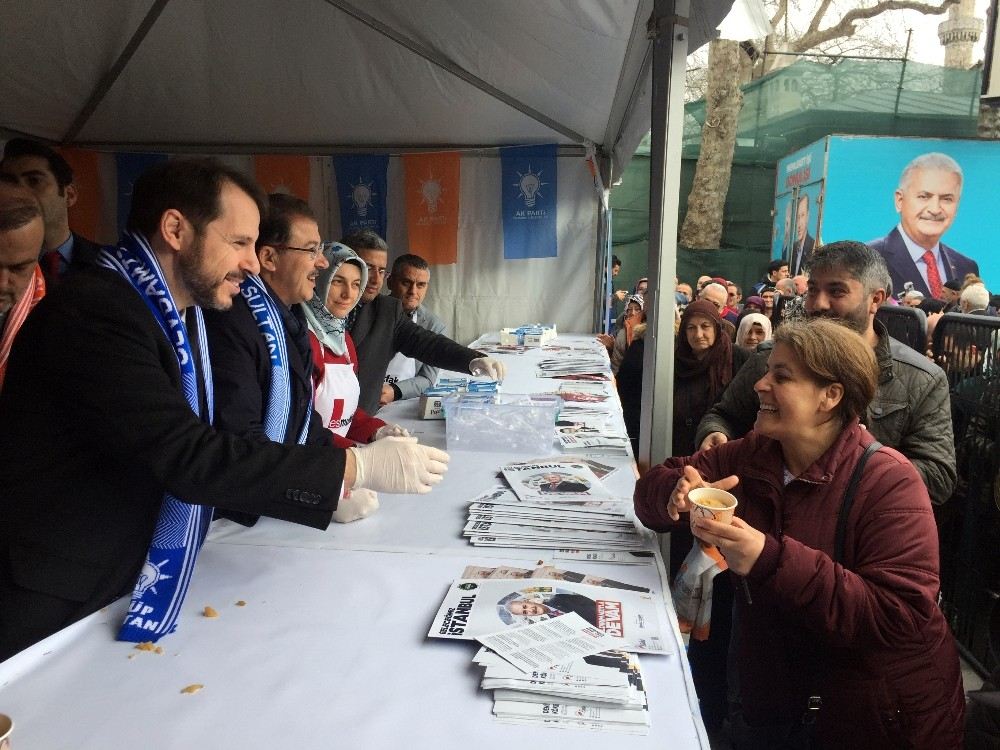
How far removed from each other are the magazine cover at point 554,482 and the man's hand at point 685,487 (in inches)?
15.6

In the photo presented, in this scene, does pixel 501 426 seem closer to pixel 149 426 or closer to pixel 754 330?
pixel 149 426

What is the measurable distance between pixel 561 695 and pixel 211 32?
16.8 feet

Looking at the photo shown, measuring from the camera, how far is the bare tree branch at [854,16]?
48.1 ft

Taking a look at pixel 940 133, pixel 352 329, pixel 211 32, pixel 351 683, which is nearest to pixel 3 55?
pixel 211 32

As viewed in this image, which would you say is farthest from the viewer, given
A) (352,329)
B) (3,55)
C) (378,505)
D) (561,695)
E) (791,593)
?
(3,55)

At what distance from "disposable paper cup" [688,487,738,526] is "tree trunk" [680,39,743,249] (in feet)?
41.8

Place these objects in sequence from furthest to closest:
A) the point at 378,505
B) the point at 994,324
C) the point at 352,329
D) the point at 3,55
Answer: the point at 3,55 < the point at 352,329 < the point at 994,324 < the point at 378,505

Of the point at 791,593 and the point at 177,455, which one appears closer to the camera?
the point at 177,455

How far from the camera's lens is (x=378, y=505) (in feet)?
6.16

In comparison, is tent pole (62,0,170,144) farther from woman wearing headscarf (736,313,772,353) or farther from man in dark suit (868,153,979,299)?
man in dark suit (868,153,979,299)

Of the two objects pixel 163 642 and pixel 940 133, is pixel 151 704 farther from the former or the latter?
pixel 940 133

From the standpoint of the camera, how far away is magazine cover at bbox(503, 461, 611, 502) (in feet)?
6.50

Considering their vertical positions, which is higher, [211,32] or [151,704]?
[211,32]

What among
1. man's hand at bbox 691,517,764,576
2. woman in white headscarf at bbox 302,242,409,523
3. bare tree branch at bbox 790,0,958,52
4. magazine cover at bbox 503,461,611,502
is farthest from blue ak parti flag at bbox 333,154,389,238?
bare tree branch at bbox 790,0,958,52
